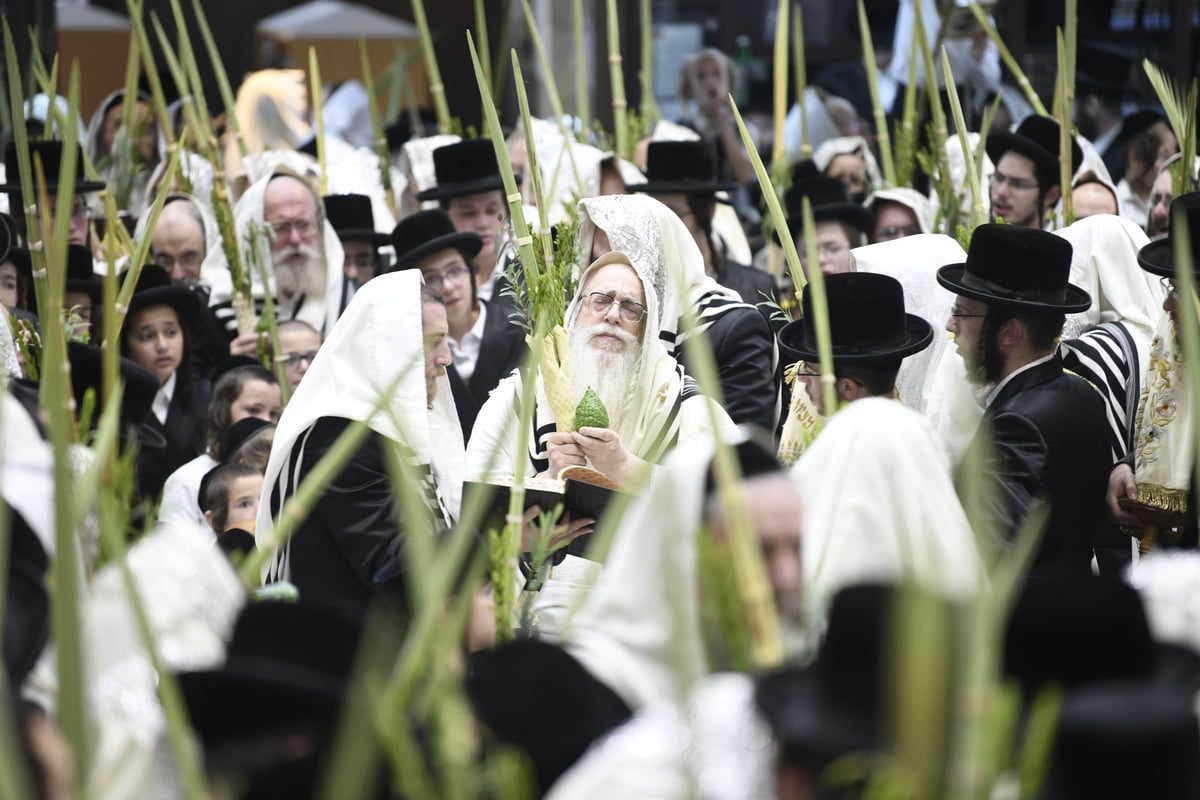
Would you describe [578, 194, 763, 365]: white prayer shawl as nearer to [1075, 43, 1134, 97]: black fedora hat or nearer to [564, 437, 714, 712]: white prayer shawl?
[564, 437, 714, 712]: white prayer shawl

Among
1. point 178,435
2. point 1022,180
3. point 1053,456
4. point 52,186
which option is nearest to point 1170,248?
point 1053,456

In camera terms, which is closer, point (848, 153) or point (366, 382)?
point (366, 382)

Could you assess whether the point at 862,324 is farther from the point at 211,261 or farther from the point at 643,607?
the point at 211,261

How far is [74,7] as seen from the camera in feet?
46.0

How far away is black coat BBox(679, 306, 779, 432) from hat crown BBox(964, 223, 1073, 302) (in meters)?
0.88

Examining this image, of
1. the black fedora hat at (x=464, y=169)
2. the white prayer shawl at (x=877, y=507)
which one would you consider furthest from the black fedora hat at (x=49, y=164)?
the white prayer shawl at (x=877, y=507)

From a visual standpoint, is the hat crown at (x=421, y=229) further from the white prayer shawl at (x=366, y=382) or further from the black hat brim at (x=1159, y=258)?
the black hat brim at (x=1159, y=258)

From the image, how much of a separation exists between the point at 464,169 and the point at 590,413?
109 inches

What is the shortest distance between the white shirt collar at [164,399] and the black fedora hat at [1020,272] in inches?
110

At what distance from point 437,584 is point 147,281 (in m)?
4.19

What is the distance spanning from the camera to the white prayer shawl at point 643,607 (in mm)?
2535

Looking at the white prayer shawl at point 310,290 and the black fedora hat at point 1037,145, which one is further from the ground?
the black fedora hat at point 1037,145

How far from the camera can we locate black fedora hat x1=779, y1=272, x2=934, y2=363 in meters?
4.00

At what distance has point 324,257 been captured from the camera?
21.6ft
